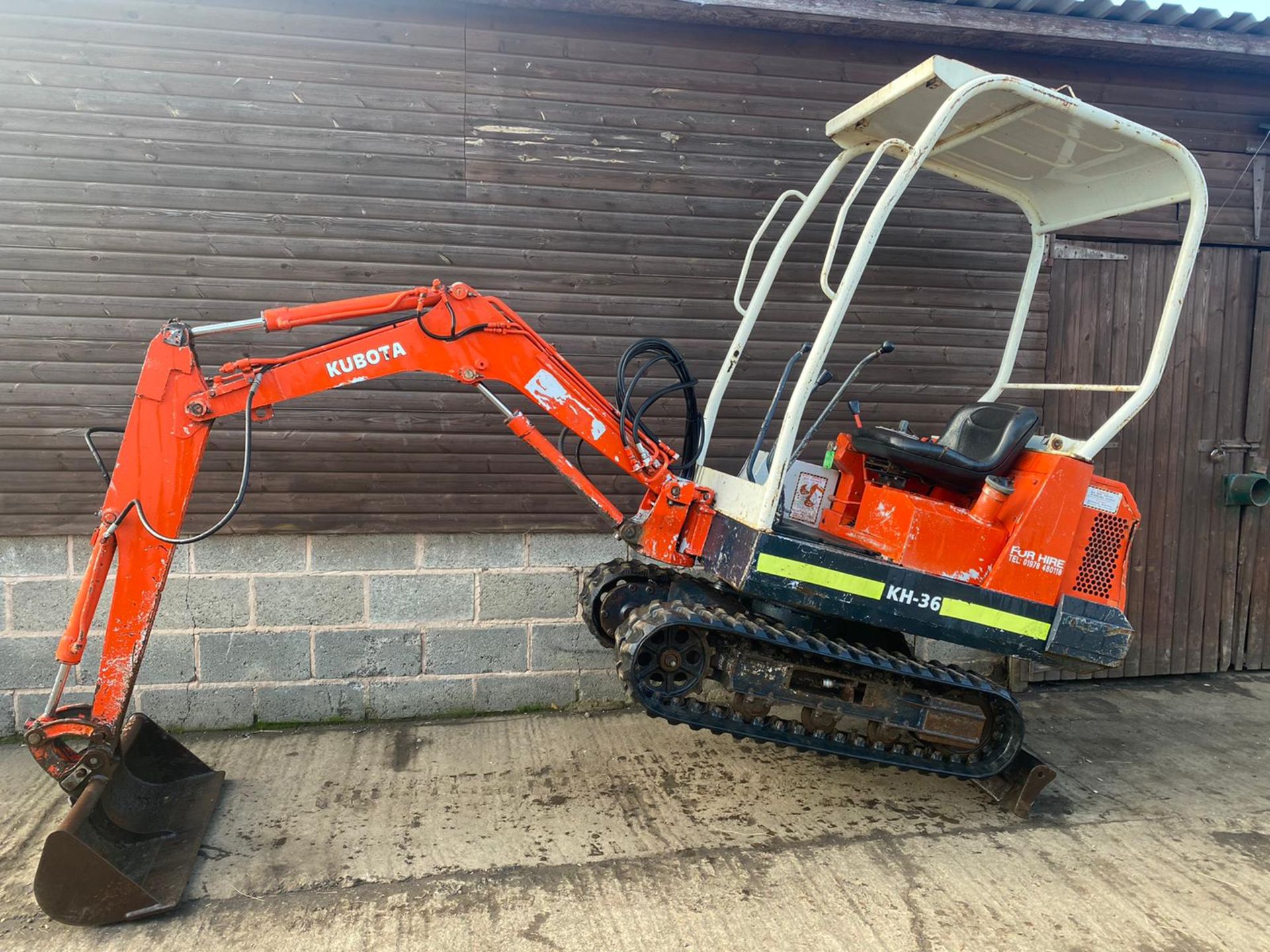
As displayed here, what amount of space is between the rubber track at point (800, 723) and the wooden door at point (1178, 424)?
2165mm

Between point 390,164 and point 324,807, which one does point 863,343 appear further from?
point 324,807

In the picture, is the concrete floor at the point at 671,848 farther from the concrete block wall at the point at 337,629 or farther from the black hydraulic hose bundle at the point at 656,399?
the black hydraulic hose bundle at the point at 656,399

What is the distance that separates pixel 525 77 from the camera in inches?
183

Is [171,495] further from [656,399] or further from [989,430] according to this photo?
[989,430]

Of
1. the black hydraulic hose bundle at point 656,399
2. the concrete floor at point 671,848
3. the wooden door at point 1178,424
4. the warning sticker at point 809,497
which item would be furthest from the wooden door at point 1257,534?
the black hydraulic hose bundle at point 656,399

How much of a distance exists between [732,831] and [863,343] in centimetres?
301

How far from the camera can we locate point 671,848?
3.34 metres

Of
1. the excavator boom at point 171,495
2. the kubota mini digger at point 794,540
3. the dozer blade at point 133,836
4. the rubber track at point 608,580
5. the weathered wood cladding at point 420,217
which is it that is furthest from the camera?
the weathered wood cladding at point 420,217

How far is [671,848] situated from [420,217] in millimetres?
3514

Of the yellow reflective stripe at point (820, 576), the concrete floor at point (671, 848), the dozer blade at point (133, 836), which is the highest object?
the yellow reflective stripe at point (820, 576)

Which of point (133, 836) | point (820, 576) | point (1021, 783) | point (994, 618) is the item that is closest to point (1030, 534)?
point (994, 618)

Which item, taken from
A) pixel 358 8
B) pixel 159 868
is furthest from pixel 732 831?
pixel 358 8

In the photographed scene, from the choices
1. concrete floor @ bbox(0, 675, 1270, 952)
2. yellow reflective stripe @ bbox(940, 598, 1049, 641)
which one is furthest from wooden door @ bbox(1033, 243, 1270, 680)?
yellow reflective stripe @ bbox(940, 598, 1049, 641)

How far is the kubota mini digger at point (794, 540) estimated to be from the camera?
308cm
